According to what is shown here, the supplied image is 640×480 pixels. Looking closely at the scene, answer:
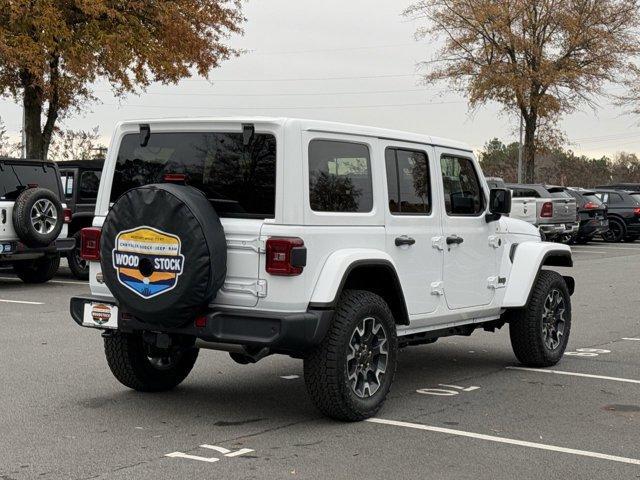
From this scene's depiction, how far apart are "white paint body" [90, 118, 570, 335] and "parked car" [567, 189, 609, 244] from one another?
22.0 meters

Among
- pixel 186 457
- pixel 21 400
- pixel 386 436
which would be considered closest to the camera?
pixel 186 457

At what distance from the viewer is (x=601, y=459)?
575 centimetres

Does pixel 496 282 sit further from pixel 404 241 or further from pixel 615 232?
pixel 615 232

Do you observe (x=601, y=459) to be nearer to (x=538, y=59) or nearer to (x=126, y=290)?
(x=126, y=290)

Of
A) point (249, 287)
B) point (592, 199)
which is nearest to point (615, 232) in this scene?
point (592, 199)

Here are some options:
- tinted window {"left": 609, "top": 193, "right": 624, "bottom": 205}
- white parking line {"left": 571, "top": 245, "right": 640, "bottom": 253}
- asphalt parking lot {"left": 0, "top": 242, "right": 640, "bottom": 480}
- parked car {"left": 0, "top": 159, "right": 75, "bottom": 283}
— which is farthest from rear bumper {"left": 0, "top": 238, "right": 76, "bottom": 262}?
tinted window {"left": 609, "top": 193, "right": 624, "bottom": 205}

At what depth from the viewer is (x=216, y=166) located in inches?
259

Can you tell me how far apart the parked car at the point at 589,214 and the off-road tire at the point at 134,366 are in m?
24.1

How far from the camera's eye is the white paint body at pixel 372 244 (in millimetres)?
6242

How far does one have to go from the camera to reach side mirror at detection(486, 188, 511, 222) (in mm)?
8086

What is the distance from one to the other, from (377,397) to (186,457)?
60.3 inches

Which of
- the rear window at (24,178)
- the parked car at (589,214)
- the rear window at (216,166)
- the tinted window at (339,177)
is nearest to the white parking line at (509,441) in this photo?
the tinted window at (339,177)

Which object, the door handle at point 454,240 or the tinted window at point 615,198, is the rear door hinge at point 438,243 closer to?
the door handle at point 454,240

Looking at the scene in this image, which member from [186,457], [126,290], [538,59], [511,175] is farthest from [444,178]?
[511,175]
